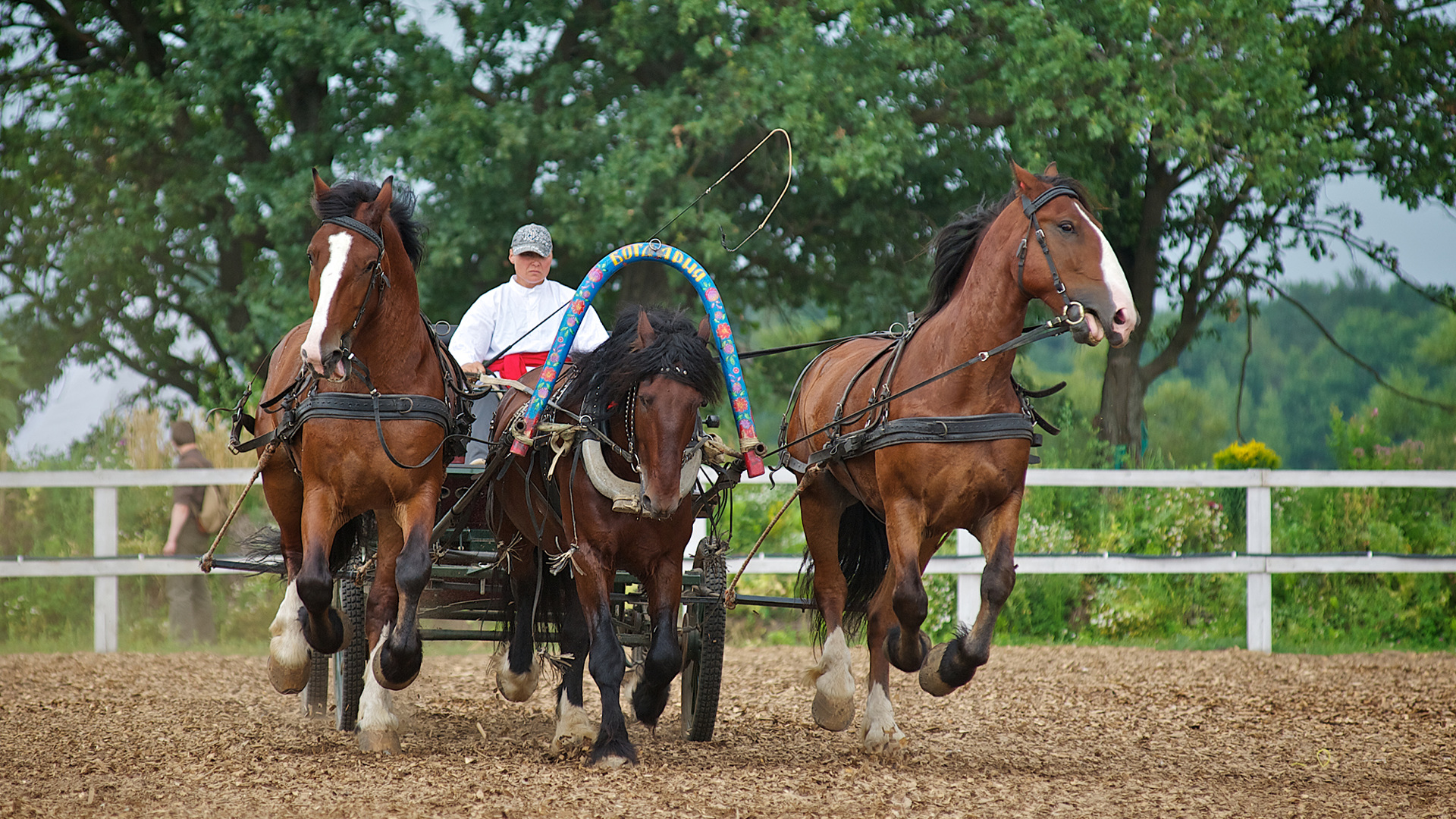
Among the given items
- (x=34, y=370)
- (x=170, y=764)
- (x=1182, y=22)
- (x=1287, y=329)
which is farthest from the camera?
(x=1287, y=329)

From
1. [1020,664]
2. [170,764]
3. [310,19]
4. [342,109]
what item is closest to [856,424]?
[170,764]

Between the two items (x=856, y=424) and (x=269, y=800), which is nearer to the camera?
(x=269, y=800)

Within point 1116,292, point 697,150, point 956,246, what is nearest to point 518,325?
point 956,246

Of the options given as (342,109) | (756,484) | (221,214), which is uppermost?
(342,109)

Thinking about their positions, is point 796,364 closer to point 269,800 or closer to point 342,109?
point 342,109

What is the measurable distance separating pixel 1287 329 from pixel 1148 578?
79.7ft

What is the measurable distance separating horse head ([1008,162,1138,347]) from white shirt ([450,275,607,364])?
7.23 ft

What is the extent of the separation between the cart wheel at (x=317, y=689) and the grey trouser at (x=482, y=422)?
1.18 metres

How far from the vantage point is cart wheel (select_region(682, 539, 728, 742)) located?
16.9 ft

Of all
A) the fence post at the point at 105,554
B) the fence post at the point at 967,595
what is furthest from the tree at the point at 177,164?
the fence post at the point at 967,595

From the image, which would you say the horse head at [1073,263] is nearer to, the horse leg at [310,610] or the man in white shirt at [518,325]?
the man in white shirt at [518,325]

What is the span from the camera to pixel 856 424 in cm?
490

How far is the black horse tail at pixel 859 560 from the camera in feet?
18.3

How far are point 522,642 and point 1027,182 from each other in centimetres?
295
